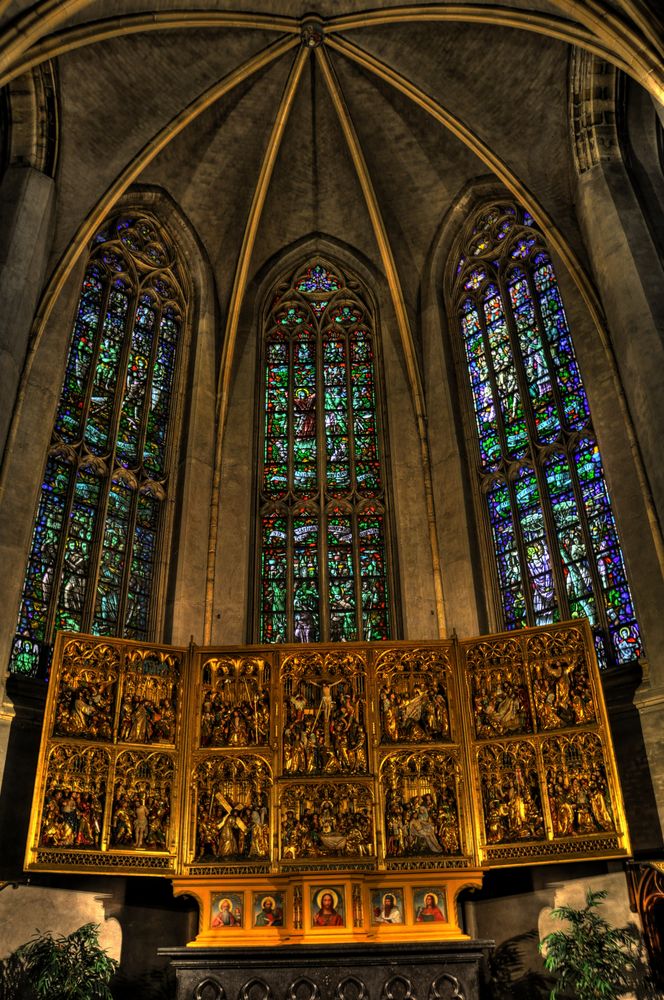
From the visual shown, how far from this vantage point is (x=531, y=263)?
645 inches

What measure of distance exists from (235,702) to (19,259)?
652 cm

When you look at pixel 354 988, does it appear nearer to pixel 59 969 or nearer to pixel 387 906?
pixel 387 906

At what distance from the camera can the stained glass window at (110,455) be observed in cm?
1339

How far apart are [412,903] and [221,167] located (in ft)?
40.7

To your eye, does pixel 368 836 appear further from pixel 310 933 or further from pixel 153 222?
pixel 153 222

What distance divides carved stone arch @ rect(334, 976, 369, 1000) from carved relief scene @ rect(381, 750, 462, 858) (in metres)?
1.37

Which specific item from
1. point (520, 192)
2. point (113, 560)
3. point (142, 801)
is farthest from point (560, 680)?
point (520, 192)

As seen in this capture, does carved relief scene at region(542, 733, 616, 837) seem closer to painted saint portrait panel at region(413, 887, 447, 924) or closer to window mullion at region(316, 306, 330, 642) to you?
painted saint portrait panel at region(413, 887, 447, 924)

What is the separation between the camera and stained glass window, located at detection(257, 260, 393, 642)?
14.6 metres

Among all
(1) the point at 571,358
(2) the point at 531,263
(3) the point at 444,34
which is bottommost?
(1) the point at 571,358

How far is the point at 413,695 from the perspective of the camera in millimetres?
11570

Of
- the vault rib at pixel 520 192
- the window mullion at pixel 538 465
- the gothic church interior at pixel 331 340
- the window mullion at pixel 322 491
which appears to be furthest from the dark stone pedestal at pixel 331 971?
the vault rib at pixel 520 192

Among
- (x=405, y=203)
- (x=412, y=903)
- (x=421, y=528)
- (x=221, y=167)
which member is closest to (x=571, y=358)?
(x=421, y=528)

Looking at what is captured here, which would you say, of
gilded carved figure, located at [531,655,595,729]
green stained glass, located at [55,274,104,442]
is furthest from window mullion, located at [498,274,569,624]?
green stained glass, located at [55,274,104,442]
